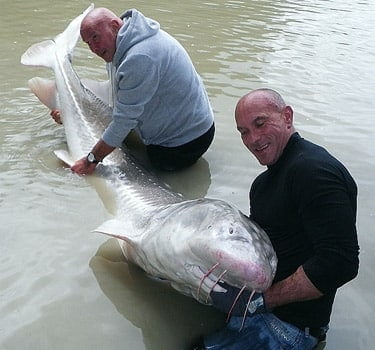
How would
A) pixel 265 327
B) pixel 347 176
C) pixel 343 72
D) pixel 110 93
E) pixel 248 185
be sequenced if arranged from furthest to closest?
pixel 343 72, pixel 110 93, pixel 248 185, pixel 265 327, pixel 347 176

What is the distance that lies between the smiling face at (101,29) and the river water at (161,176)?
109 centimetres

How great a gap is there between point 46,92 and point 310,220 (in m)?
3.74

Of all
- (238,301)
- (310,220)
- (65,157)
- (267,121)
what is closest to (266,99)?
(267,121)

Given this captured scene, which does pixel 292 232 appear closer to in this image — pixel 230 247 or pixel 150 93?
pixel 230 247

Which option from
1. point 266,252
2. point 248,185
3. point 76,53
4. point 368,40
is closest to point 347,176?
point 266,252

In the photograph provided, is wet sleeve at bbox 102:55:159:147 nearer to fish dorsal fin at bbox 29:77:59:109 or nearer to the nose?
fish dorsal fin at bbox 29:77:59:109

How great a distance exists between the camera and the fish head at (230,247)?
241 centimetres

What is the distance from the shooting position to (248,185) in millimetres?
4750

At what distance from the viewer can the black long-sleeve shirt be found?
2342 millimetres

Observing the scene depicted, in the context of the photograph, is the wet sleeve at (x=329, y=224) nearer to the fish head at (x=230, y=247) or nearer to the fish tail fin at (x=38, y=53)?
the fish head at (x=230, y=247)

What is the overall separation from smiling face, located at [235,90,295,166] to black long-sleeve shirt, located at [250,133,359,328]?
48mm

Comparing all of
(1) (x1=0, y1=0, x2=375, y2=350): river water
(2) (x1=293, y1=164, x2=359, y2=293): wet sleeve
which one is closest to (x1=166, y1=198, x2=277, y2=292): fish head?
(2) (x1=293, y1=164, x2=359, y2=293): wet sleeve

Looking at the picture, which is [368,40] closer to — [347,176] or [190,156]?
[190,156]

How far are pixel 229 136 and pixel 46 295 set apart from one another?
9.49ft
